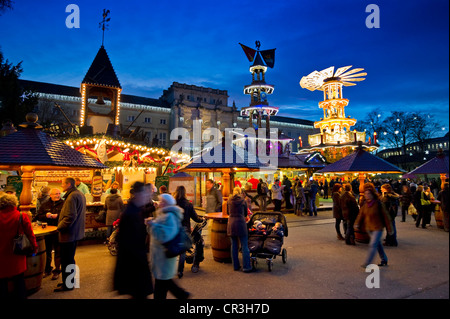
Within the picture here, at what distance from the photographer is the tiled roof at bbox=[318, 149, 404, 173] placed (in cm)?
856

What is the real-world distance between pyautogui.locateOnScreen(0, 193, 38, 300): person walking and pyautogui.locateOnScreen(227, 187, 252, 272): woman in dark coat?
3652 mm

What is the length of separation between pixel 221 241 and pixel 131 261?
3.34 m

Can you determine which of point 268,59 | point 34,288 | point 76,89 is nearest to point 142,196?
point 34,288

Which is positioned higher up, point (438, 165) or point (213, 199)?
point (438, 165)

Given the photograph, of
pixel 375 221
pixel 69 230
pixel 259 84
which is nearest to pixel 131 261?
pixel 69 230

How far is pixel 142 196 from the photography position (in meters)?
3.77

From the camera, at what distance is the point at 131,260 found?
11.7 feet

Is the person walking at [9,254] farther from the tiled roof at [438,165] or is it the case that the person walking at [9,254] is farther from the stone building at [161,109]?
the stone building at [161,109]

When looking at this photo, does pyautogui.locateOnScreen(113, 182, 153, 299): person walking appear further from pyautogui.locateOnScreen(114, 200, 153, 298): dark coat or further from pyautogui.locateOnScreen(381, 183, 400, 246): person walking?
pyautogui.locateOnScreen(381, 183, 400, 246): person walking

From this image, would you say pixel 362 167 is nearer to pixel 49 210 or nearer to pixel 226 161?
pixel 226 161

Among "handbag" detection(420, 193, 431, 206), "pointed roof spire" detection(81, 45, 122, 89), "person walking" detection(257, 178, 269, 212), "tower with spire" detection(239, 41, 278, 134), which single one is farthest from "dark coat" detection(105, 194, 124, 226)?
"tower with spire" detection(239, 41, 278, 134)
